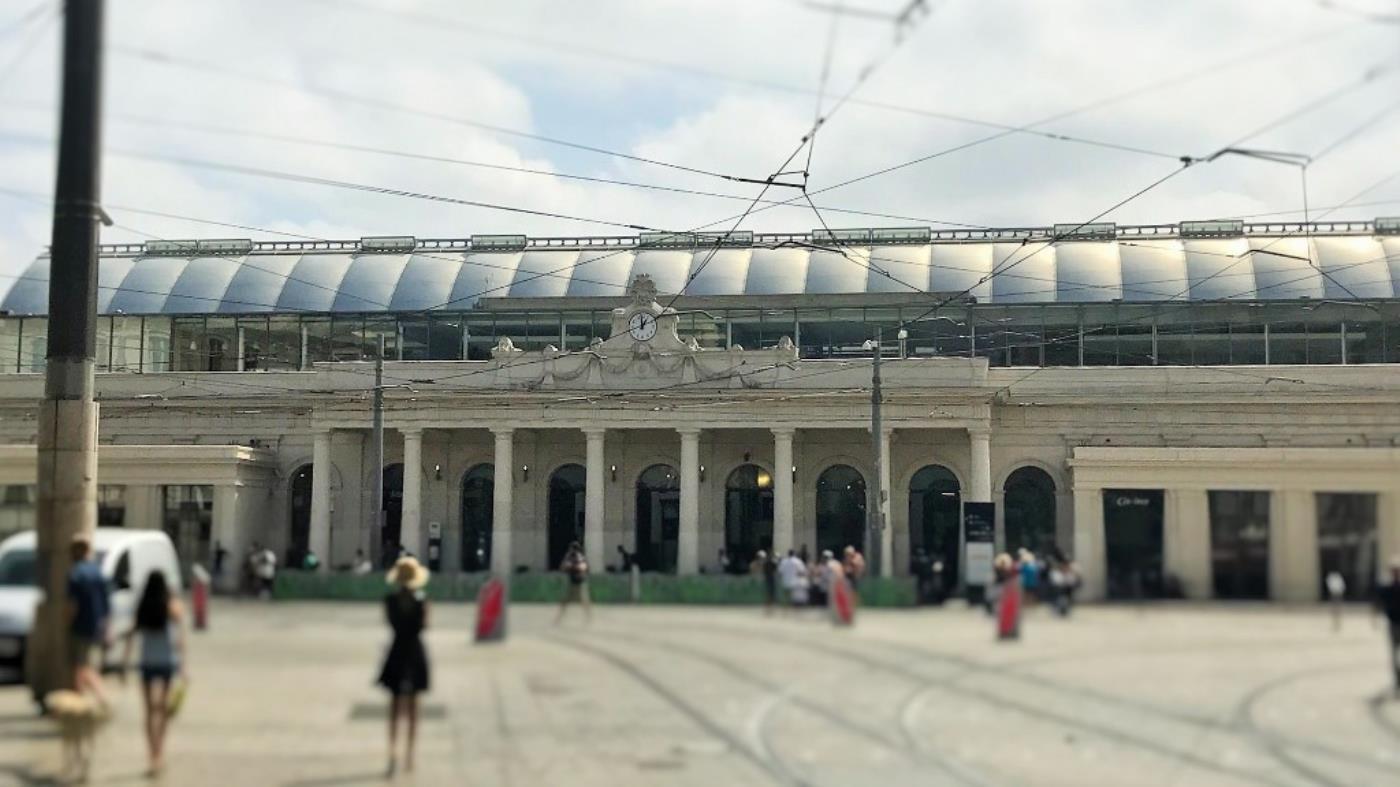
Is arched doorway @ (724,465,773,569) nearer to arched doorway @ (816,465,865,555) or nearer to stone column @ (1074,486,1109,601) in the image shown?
arched doorway @ (816,465,865,555)

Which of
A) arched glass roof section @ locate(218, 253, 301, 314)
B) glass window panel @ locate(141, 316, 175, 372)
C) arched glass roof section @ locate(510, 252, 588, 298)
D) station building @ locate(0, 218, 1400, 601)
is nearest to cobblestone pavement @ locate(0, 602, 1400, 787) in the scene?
station building @ locate(0, 218, 1400, 601)

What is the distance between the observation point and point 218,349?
1347cm

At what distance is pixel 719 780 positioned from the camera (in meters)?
6.29

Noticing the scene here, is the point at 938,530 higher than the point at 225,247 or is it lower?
lower

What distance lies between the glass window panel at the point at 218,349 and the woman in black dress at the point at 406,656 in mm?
6861

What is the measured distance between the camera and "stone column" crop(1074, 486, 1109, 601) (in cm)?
688

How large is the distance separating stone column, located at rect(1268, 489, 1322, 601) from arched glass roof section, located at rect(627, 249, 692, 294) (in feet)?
117

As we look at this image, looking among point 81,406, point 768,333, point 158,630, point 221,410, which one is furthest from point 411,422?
point 768,333

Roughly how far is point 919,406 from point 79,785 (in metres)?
28.5

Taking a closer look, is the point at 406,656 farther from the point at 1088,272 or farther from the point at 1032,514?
the point at 1088,272

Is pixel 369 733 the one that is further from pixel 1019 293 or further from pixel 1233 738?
pixel 1019 293

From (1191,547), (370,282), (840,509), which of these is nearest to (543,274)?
(370,282)

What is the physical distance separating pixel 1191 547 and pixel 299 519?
442cm

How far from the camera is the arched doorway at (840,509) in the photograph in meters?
12.9
